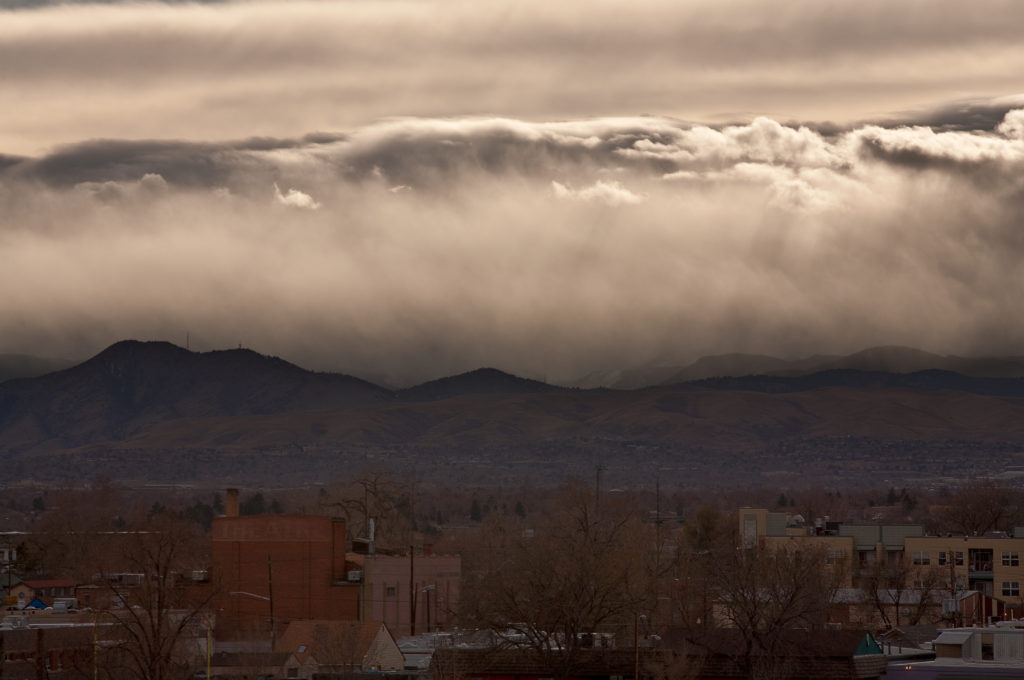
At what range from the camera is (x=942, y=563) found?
167 m

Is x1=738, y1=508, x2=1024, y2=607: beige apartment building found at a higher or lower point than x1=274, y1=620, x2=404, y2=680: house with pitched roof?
higher

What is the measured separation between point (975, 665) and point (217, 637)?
1757 inches

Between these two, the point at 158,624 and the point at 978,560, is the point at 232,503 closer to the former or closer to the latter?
the point at 158,624

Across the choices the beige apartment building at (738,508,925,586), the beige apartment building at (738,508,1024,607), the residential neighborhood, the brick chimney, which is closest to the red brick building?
the residential neighborhood

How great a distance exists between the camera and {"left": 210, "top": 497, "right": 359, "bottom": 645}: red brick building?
417 feet

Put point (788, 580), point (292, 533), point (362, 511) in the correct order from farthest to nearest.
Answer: point (362, 511) < point (292, 533) < point (788, 580)

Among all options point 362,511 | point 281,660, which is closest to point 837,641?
point 281,660

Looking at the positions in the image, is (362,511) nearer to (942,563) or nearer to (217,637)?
(942,563)

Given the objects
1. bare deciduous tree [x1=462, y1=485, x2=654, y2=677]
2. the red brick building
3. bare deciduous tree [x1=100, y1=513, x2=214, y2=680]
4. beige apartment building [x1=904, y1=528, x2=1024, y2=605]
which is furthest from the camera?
beige apartment building [x1=904, y1=528, x2=1024, y2=605]

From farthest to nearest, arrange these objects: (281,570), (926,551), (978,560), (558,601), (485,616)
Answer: (926,551) → (978,560) → (281,570) → (558,601) → (485,616)

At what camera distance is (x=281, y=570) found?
128875 mm

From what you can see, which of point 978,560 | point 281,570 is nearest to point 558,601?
point 281,570

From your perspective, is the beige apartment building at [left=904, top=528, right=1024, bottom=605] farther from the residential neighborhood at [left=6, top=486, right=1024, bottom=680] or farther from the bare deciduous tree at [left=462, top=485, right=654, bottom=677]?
the bare deciduous tree at [left=462, top=485, right=654, bottom=677]

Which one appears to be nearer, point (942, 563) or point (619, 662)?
point (619, 662)
